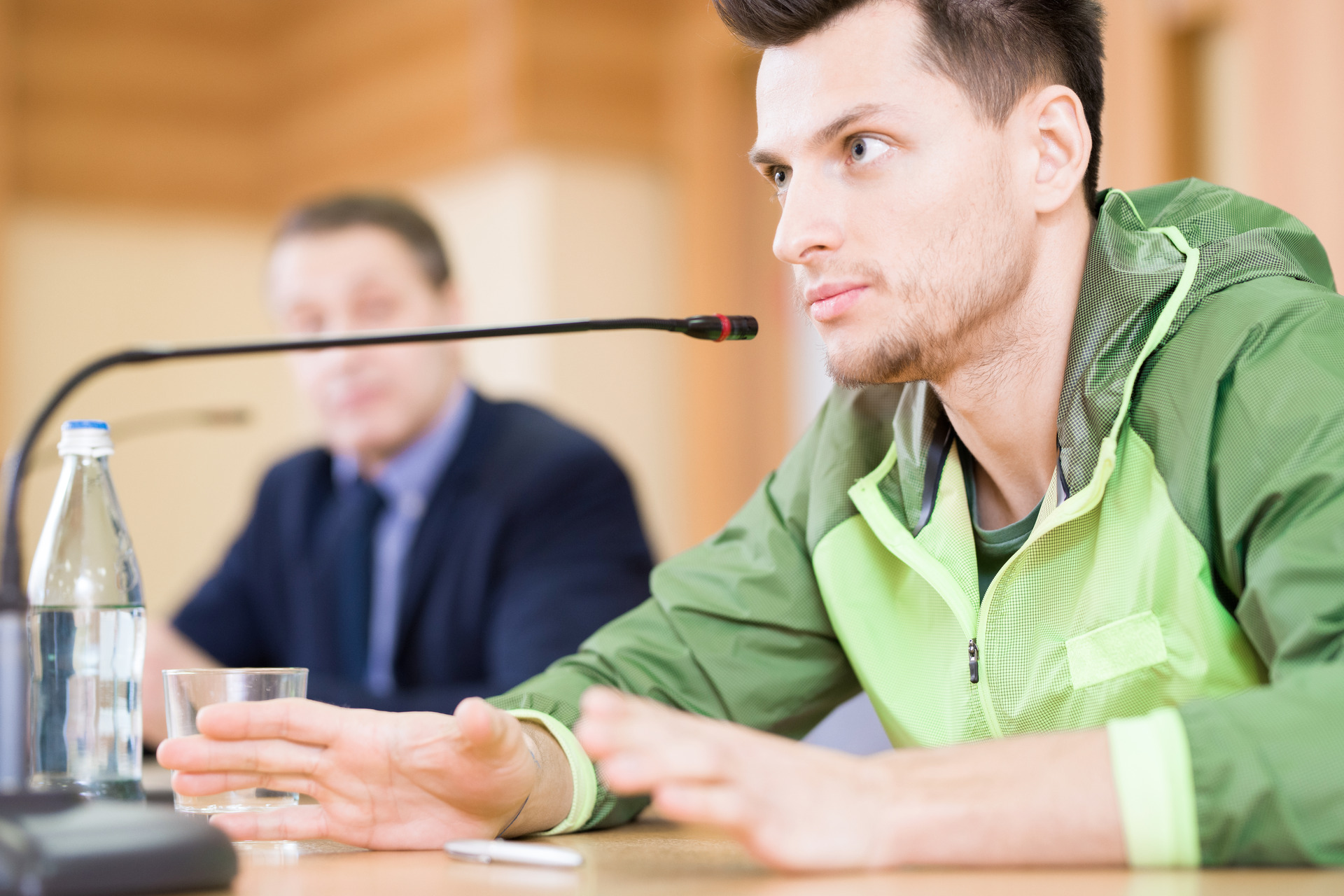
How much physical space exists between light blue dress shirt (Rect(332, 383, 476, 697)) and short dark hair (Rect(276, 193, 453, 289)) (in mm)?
227

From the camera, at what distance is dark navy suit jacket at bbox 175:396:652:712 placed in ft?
6.47

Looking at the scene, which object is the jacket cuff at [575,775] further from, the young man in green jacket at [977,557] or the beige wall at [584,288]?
the beige wall at [584,288]

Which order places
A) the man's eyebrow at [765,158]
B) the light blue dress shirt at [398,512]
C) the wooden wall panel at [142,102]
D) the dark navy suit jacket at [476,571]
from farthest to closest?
the wooden wall panel at [142,102]
the light blue dress shirt at [398,512]
the dark navy suit jacket at [476,571]
the man's eyebrow at [765,158]

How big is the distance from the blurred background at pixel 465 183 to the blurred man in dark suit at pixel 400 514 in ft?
2.79

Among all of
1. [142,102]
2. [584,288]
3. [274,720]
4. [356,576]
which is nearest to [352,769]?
[274,720]

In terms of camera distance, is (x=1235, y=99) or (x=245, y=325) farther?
(x=245, y=325)

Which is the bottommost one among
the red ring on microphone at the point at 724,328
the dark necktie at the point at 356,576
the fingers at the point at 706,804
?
the dark necktie at the point at 356,576

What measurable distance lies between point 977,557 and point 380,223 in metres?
1.47

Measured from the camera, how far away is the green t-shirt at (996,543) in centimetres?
117

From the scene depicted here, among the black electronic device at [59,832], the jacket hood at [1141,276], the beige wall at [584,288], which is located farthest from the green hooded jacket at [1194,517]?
the beige wall at [584,288]

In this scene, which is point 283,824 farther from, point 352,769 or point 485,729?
point 485,729

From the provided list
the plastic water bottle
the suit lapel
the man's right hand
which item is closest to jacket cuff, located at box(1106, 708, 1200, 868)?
the man's right hand

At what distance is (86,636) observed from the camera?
3.61 ft

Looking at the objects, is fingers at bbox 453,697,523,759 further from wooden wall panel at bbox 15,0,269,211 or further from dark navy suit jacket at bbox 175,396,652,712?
wooden wall panel at bbox 15,0,269,211
